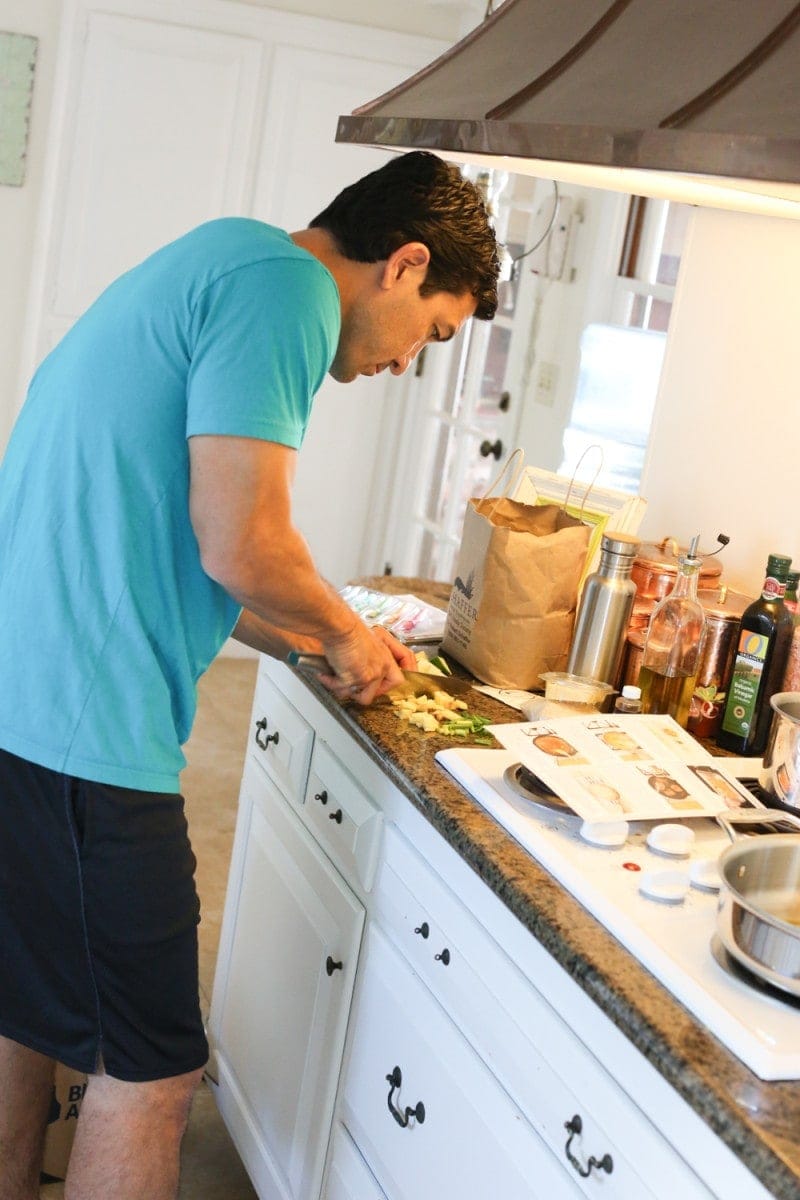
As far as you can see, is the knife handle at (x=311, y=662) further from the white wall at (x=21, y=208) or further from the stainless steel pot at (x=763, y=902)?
the white wall at (x=21, y=208)

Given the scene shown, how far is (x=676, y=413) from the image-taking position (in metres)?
2.33

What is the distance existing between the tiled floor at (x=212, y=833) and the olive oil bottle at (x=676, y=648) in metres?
1.11

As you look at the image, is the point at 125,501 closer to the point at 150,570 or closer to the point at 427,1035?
the point at 150,570

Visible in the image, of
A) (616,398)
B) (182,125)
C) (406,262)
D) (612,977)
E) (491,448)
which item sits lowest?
(612,977)

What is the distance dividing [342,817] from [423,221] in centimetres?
79

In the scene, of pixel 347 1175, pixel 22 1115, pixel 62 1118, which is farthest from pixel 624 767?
pixel 62 1118

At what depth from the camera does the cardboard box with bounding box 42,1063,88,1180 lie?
2.21 metres

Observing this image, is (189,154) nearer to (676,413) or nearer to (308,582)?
(676,413)

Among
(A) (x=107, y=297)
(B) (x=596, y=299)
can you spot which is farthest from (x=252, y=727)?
(B) (x=596, y=299)

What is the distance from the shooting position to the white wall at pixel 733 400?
6.84ft

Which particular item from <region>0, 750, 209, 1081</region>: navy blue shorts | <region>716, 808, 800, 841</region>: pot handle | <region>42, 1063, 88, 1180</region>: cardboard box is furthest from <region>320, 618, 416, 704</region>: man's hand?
<region>42, 1063, 88, 1180</region>: cardboard box

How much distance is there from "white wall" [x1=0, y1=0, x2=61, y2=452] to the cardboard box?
3397 mm

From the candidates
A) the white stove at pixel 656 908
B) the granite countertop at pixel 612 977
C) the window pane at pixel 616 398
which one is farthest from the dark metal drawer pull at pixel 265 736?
the window pane at pixel 616 398

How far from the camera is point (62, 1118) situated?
7.34 ft
